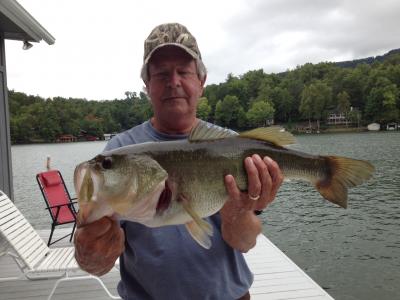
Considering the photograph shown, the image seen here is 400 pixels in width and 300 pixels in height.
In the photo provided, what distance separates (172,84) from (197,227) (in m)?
0.93

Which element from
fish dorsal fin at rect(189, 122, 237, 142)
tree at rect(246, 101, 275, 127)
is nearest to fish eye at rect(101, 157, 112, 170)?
fish dorsal fin at rect(189, 122, 237, 142)

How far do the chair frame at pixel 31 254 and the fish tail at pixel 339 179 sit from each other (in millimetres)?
3411

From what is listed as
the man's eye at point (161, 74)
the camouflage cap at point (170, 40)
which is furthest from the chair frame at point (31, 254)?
the camouflage cap at point (170, 40)

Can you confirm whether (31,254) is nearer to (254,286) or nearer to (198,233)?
(254,286)

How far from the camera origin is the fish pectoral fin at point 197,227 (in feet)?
6.19

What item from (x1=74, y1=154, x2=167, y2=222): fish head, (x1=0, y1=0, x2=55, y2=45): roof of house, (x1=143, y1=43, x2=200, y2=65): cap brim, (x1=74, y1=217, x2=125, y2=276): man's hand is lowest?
(x1=74, y1=217, x2=125, y2=276): man's hand

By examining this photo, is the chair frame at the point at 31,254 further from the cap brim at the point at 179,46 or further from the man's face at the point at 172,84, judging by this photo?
the cap brim at the point at 179,46

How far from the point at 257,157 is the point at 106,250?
0.93 metres

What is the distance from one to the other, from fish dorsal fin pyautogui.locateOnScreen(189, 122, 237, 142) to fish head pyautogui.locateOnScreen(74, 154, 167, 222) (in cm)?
33

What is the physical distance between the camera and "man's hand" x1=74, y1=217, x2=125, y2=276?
182cm

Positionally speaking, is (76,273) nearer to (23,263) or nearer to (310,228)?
(23,263)

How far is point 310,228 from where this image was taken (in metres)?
14.7

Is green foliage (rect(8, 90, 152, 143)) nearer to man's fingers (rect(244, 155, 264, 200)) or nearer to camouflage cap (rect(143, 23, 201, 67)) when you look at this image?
camouflage cap (rect(143, 23, 201, 67))

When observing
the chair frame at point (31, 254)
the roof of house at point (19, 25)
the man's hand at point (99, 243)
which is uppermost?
the roof of house at point (19, 25)
